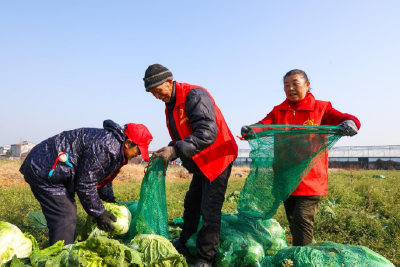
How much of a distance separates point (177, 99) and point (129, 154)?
79 cm

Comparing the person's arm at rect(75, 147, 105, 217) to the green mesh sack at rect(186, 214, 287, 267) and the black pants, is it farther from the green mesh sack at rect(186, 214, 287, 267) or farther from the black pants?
the green mesh sack at rect(186, 214, 287, 267)

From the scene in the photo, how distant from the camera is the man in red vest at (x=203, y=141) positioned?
2875 millimetres

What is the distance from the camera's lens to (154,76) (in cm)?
299

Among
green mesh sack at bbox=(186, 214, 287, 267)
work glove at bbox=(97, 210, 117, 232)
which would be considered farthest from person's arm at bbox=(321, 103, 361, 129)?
work glove at bbox=(97, 210, 117, 232)

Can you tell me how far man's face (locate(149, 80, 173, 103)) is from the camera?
3.06 meters

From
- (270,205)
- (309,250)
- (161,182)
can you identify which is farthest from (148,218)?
(309,250)

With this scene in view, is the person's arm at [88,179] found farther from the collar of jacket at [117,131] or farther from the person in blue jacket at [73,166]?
the collar of jacket at [117,131]

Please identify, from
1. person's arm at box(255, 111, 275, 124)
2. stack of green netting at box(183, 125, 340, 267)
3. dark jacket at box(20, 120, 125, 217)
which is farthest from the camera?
person's arm at box(255, 111, 275, 124)

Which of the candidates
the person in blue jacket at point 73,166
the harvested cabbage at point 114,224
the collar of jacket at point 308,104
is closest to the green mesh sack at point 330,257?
the collar of jacket at point 308,104

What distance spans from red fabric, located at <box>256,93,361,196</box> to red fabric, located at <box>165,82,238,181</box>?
2.24ft

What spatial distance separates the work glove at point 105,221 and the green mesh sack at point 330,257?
5.91 feet

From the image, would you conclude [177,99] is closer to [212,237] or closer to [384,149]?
[212,237]

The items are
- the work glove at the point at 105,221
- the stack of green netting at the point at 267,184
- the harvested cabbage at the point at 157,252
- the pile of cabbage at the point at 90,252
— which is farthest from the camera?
the work glove at the point at 105,221

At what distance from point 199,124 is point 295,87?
125 centimetres
